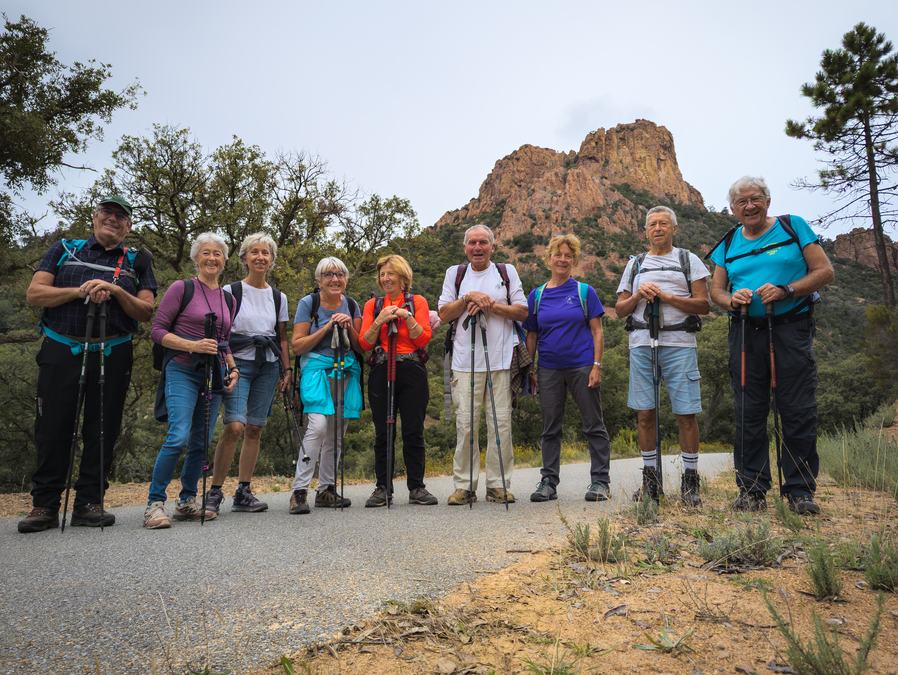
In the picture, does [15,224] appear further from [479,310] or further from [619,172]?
[619,172]

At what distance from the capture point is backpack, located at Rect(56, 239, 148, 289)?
14.3 feet

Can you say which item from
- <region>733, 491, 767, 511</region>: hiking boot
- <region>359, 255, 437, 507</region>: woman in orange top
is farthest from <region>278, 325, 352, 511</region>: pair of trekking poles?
<region>733, 491, 767, 511</region>: hiking boot

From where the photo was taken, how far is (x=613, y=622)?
2.28 m

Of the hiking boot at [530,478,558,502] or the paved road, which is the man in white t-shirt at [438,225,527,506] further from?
the paved road

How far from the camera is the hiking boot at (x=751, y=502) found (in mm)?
4176

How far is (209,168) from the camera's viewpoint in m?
14.3

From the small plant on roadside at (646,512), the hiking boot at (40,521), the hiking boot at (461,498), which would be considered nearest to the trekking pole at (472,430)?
the hiking boot at (461,498)

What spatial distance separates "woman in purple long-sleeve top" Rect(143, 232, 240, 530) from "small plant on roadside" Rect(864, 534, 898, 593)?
4.26 meters

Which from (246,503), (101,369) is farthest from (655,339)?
(101,369)

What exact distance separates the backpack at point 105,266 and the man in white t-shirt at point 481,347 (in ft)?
8.38

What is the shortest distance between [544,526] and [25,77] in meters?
12.9

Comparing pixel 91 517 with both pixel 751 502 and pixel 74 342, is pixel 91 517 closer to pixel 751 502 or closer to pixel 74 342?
pixel 74 342

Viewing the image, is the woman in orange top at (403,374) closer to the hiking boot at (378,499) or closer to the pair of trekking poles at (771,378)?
the hiking boot at (378,499)

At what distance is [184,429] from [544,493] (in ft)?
10.1
